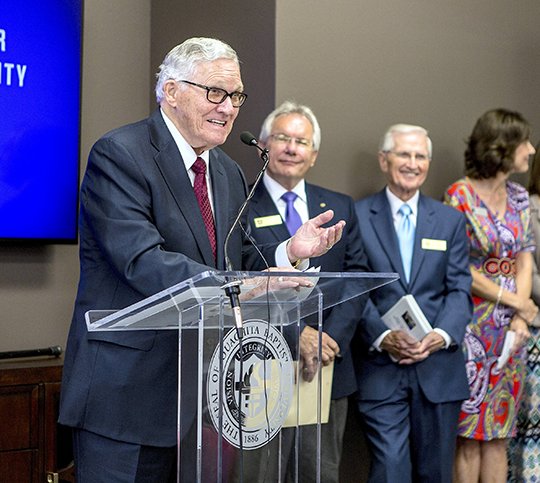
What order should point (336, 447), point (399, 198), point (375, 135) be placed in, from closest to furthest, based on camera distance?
1. point (336, 447)
2. point (399, 198)
3. point (375, 135)

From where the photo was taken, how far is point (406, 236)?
4578 mm

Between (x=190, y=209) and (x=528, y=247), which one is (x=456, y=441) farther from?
(x=190, y=209)

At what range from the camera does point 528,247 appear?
505cm

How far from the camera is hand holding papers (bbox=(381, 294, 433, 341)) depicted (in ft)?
14.0

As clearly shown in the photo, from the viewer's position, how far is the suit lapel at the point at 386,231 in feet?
14.6

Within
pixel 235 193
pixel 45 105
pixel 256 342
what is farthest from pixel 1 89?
pixel 256 342

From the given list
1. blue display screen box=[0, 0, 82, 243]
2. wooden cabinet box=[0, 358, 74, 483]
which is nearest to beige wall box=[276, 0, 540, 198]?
blue display screen box=[0, 0, 82, 243]

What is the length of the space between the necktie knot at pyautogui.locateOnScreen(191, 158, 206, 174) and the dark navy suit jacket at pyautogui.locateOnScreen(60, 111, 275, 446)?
0.08m

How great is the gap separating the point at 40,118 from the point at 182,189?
1937 millimetres

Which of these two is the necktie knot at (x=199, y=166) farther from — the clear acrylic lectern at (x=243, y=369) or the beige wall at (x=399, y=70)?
the beige wall at (x=399, y=70)

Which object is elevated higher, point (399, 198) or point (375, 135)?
point (375, 135)

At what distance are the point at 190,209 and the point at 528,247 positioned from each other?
2.88 m

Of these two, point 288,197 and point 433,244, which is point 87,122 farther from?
point 433,244

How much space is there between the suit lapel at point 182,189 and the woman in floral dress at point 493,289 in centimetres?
247
